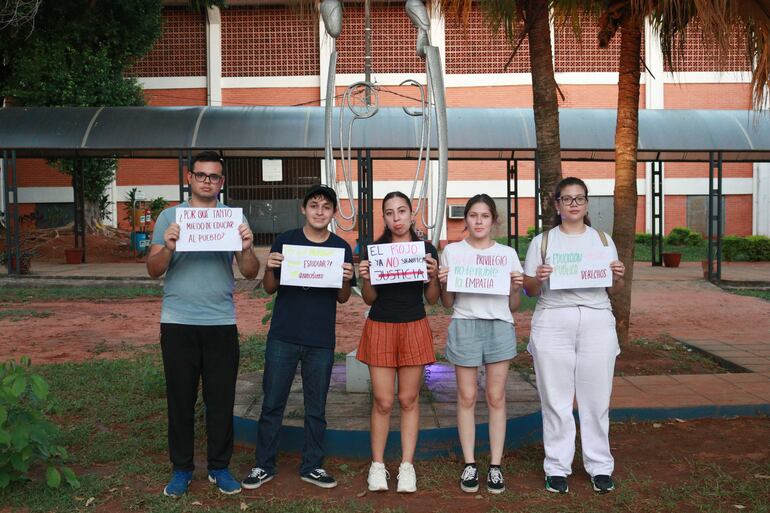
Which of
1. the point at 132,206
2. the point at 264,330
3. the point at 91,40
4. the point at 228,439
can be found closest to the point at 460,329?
the point at 228,439

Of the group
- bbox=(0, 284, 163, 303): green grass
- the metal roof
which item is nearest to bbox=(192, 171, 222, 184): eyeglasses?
bbox=(0, 284, 163, 303): green grass

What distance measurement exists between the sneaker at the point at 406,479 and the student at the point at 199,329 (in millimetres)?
900

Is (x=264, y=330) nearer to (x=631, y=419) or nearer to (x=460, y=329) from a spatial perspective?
(x=631, y=419)

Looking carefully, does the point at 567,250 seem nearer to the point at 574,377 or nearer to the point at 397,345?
the point at 574,377

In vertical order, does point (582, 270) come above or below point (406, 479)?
above

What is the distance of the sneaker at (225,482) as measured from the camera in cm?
412

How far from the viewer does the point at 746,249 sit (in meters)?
23.0

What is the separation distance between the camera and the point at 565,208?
4.14 meters

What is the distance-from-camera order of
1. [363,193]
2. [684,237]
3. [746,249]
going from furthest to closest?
[684,237], [746,249], [363,193]

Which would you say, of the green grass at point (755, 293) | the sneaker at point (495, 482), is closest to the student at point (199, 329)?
the sneaker at point (495, 482)

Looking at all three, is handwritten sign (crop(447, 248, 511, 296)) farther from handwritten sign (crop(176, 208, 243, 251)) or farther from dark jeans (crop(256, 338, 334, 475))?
handwritten sign (crop(176, 208, 243, 251))

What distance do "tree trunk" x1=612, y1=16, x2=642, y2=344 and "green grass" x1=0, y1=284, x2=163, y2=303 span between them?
30.1 feet

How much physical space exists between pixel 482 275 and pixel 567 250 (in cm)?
50

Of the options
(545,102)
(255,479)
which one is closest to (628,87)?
(545,102)
